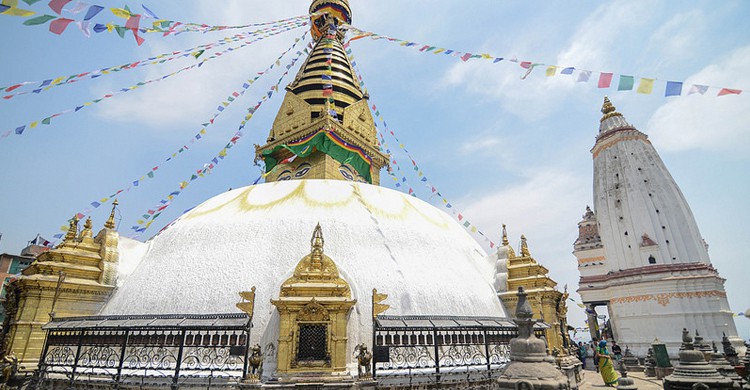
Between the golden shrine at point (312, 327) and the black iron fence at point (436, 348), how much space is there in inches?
30.2

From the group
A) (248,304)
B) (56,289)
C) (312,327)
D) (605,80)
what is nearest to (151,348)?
(248,304)

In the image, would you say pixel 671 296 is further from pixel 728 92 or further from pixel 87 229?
pixel 87 229

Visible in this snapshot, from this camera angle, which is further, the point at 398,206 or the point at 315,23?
the point at 315,23

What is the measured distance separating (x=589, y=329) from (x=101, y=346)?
2905 cm

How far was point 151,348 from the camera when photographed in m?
7.70

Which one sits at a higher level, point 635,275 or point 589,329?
point 635,275

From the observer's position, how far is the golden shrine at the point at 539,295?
10383 mm

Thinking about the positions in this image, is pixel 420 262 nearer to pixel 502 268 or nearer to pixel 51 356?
pixel 502 268

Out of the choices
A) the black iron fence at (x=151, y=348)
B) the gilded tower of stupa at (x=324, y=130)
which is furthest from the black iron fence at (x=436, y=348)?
the gilded tower of stupa at (x=324, y=130)

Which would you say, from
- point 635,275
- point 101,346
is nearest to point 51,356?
point 101,346

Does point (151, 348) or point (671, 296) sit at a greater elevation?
point (671, 296)

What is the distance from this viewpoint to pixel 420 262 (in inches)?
389

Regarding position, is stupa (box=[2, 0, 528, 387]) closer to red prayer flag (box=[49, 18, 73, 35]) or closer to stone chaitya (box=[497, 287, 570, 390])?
stone chaitya (box=[497, 287, 570, 390])

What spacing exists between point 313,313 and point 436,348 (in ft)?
8.62
